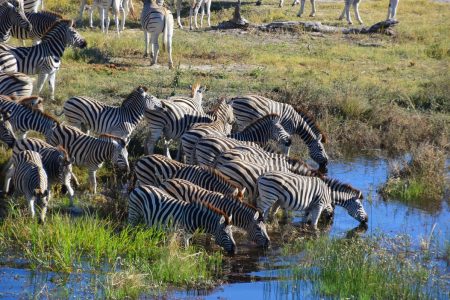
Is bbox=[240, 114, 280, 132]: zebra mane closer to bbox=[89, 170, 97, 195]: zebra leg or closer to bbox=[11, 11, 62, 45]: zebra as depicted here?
bbox=[89, 170, 97, 195]: zebra leg

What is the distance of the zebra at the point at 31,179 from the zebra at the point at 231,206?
1589 millimetres

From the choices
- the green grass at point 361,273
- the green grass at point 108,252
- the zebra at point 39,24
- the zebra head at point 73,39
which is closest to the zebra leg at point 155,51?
the zebra at point 39,24

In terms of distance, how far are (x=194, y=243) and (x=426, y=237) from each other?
3366 millimetres

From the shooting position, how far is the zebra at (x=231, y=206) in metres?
13.0

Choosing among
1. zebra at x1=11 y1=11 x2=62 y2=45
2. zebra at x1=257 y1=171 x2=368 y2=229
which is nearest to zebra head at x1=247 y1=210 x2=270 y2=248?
zebra at x1=257 y1=171 x2=368 y2=229

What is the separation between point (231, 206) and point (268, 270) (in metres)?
1.09

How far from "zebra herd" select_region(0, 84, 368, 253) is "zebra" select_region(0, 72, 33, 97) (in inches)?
40.2

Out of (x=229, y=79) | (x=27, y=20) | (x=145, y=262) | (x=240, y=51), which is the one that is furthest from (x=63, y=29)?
(x=145, y=262)

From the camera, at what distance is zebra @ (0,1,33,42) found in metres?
21.4

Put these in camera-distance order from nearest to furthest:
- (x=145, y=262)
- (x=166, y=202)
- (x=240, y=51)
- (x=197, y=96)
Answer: (x=145, y=262), (x=166, y=202), (x=197, y=96), (x=240, y=51)

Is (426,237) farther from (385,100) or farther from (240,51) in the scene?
(240,51)

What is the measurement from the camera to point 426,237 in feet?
45.7

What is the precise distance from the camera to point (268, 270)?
12484 mm

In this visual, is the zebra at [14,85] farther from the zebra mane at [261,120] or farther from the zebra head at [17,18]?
the zebra head at [17,18]
